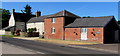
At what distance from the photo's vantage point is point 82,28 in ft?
99.2

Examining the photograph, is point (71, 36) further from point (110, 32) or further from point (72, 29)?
point (110, 32)

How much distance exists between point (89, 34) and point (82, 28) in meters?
2.06

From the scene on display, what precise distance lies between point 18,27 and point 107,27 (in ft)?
149

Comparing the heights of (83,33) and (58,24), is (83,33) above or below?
below

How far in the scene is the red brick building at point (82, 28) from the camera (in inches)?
1083

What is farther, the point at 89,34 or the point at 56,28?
the point at 56,28

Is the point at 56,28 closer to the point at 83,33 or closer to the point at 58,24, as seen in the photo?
the point at 58,24

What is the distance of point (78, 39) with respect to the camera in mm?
30969

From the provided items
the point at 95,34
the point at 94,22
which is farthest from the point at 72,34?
the point at 95,34

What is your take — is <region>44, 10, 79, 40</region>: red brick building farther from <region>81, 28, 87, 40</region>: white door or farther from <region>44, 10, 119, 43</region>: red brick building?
<region>81, 28, 87, 40</region>: white door

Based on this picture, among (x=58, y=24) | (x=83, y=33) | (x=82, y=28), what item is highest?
(x=58, y=24)

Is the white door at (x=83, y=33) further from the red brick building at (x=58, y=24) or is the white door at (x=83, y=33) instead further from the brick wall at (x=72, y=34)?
the red brick building at (x=58, y=24)

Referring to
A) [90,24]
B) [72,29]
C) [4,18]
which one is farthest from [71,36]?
[4,18]

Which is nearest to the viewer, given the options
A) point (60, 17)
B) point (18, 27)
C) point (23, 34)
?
point (60, 17)
